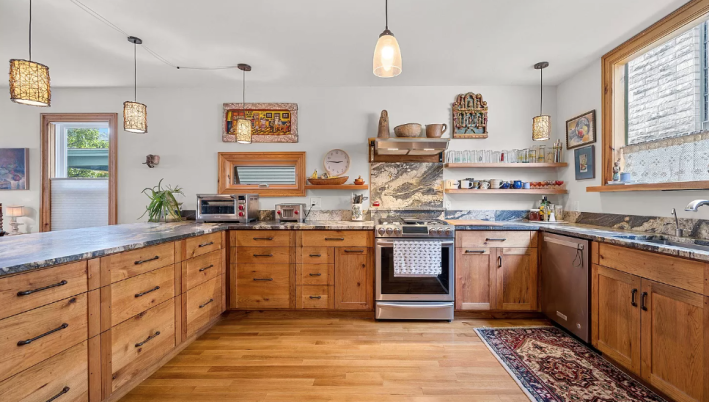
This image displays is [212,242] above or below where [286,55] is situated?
below

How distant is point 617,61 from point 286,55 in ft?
10.1

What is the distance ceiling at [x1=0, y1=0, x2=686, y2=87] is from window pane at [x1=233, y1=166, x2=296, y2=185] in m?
1.06

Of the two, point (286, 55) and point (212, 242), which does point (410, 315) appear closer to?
point (212, 242)

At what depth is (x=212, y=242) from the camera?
2682 millimetres

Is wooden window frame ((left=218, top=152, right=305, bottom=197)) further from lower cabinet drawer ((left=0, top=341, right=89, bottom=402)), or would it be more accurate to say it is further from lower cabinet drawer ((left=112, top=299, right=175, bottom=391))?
lower cabinet drawer ((left=0, top=341, right=89, bottom=402))

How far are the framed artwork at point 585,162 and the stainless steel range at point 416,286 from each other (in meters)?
1.59

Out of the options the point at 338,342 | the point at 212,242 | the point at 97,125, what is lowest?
the point at 338,342

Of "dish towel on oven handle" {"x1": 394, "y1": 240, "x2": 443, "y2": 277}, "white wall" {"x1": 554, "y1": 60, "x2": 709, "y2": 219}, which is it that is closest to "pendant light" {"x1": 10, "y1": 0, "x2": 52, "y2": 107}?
"dish towel on oven handle" {"x1": 394, "y1": 240, "x2": 443, "y2": 277}

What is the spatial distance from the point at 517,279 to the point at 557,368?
3.10ft

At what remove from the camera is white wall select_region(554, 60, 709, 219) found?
224cm

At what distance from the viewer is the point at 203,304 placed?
8.27ft

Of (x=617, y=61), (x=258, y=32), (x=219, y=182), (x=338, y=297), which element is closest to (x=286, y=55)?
(x=258, y=32)

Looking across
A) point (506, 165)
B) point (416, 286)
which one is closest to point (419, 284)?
point (416, 286)

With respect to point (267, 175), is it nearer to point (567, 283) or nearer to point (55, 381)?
point (55, 381)
